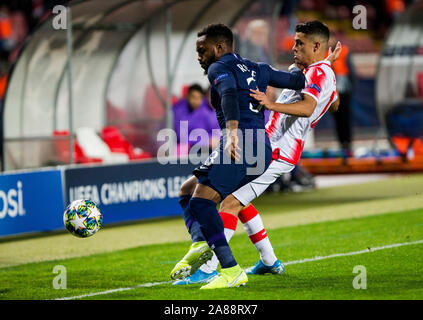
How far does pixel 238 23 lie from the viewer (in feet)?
50.3

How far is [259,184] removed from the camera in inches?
273

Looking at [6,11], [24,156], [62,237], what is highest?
[6,11]

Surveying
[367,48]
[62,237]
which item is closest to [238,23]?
[62,237]

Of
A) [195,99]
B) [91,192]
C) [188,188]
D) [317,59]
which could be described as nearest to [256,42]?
[195,99]

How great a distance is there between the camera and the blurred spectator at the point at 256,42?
14766 mm

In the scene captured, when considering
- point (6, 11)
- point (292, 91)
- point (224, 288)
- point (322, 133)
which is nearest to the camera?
point (224, 288)

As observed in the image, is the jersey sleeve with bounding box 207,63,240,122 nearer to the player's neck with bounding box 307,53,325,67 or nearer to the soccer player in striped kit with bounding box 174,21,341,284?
the soccer player in striped kit with bounding box 174,21,341,284

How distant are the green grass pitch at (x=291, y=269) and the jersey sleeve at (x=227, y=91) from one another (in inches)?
50.9

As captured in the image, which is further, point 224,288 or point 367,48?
point 367,48

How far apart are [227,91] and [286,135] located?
44.7 inches

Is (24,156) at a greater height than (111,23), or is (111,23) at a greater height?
(111,23)

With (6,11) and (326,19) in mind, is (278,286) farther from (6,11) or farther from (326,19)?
(326,19)

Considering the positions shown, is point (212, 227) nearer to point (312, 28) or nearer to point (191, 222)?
point (191, 222)

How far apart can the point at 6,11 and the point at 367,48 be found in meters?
11.7
